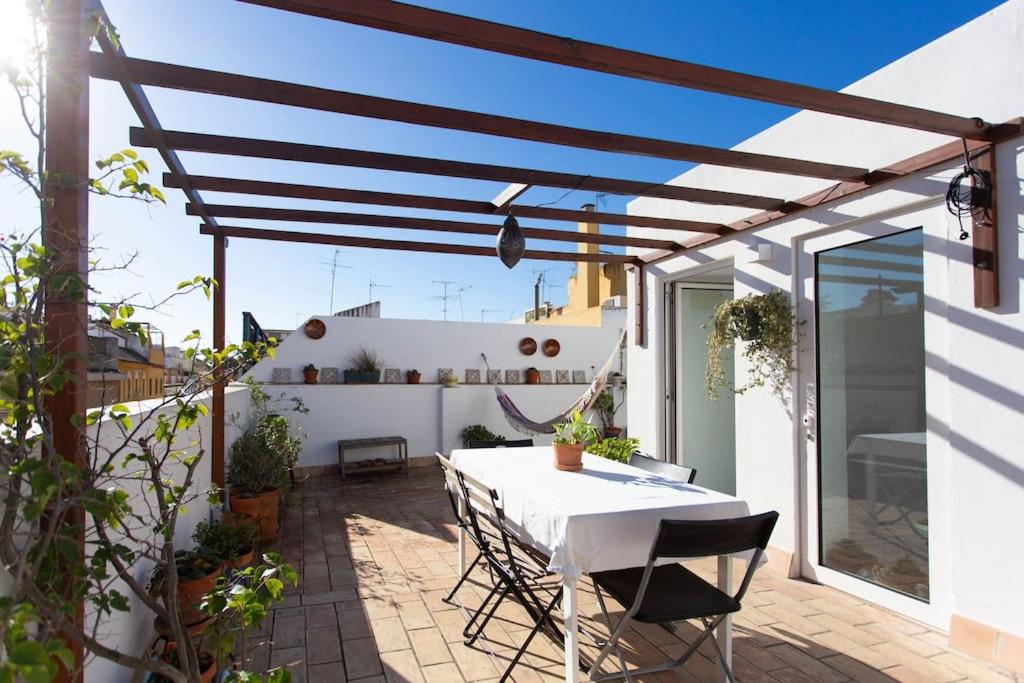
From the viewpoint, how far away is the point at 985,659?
2383 millimetres

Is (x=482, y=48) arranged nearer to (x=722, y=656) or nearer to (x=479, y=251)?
(x=722, y=656)

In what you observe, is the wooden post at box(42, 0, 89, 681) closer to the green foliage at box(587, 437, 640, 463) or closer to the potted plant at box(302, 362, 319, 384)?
the green foliage at box(587, 437, 640, 463)

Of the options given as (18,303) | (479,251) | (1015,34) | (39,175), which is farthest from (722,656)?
(479,251)

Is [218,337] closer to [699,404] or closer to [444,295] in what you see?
[699,404]

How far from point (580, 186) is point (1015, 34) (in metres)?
1.90

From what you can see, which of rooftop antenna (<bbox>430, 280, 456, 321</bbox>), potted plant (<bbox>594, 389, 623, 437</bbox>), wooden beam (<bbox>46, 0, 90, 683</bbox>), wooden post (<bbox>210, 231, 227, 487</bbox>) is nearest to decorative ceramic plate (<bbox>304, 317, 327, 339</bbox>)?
wooden post (<bbox>210, 231, 227, 487</bbox>)

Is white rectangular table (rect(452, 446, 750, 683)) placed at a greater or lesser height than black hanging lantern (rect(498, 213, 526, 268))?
lesser

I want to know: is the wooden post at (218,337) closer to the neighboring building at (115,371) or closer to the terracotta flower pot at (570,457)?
the neighboring building at (115,371)

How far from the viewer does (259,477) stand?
167 inches

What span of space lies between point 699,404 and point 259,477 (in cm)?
357

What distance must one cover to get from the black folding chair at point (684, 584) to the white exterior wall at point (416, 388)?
502 cm

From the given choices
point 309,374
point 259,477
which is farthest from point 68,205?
point 309,374

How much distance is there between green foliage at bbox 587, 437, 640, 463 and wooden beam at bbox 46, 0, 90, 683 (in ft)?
10.4

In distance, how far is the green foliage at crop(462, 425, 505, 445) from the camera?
23.3 ft
